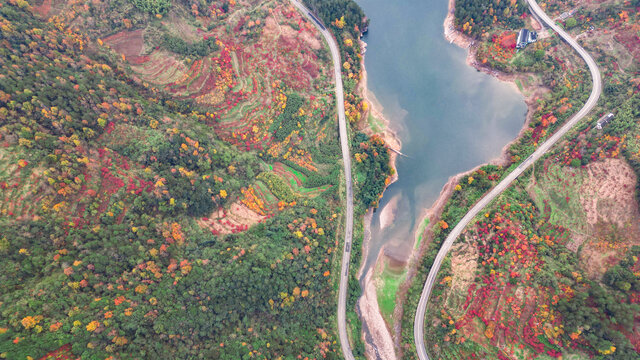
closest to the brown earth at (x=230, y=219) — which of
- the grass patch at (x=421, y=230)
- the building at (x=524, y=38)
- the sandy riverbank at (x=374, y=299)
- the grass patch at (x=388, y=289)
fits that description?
the sandy riverbank at (x=374, y=299)

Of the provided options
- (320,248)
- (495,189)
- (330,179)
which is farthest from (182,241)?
(495,189)

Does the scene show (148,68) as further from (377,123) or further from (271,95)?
(377,123)

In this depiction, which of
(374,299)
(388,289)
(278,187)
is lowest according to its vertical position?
(374,299)

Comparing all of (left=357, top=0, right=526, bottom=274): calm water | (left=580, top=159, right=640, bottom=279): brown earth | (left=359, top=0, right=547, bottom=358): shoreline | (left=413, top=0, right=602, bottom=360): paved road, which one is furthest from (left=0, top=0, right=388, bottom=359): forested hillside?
(left=580, top=159, right=640, bottom=279): brown earth

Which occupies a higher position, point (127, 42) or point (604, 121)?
point (604, 121)

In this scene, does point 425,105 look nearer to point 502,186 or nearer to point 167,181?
point 502,186

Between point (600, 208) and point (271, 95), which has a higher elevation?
point (600, 208)

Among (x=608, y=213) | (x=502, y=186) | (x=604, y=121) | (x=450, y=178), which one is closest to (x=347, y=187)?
(x=450, y=178)
